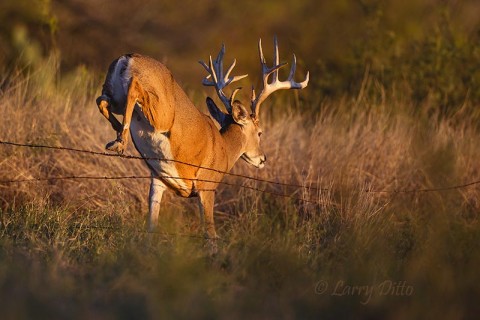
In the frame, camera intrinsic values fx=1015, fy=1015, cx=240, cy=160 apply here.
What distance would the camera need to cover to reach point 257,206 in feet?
35.0

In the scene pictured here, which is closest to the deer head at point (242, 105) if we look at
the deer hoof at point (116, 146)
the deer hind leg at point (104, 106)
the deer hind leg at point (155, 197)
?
the deer hind leg at point (155, 197)

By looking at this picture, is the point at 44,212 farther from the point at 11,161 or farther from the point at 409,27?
the point at 409,27

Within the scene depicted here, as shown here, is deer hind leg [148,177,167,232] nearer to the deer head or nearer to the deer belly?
the deer belly

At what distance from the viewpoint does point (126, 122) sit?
741 centimetres

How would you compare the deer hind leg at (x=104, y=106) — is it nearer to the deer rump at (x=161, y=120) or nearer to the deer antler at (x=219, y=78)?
the deer rump at (x=161, y=120)

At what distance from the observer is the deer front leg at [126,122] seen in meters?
7.36

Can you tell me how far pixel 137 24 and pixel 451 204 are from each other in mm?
16962

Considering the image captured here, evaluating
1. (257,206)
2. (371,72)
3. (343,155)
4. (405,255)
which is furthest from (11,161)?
(371,72)

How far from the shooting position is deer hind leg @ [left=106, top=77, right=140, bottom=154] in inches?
290

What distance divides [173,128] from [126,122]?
3.02ft

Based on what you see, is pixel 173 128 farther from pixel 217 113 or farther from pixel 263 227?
pixel 217 113

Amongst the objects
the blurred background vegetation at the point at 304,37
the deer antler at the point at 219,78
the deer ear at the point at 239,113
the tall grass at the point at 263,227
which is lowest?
the tall grass at the point at 263,227

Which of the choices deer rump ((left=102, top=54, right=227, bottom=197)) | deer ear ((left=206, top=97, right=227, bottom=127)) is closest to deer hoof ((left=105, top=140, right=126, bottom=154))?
deer rump ((left=102, top=54, right=227, bottom=197))

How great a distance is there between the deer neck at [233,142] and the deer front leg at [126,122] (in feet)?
6.95
